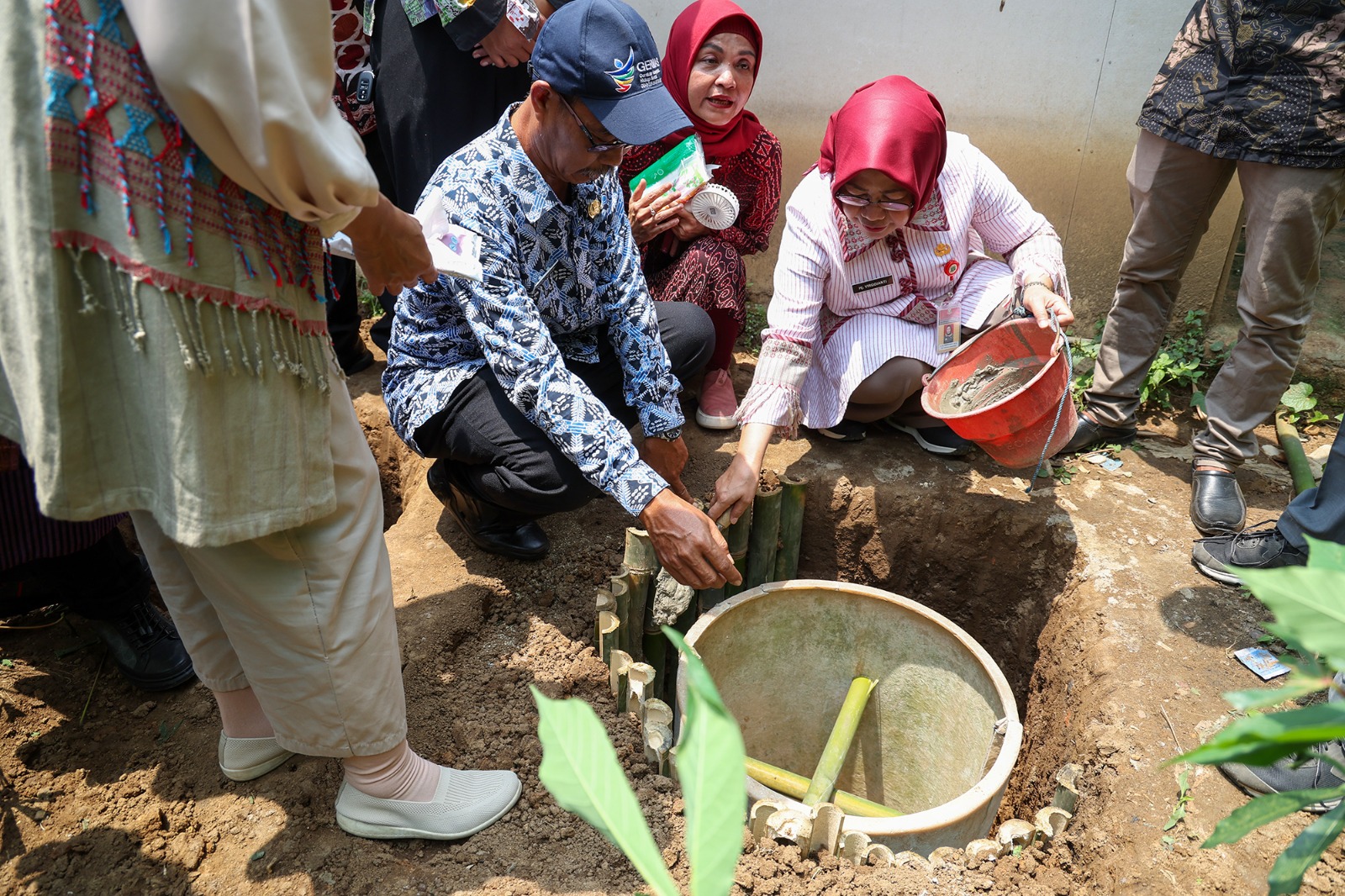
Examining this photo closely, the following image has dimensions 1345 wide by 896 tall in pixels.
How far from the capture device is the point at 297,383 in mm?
1263

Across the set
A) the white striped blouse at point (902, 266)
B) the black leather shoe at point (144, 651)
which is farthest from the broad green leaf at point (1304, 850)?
the black leather shoe at point (144, 651)

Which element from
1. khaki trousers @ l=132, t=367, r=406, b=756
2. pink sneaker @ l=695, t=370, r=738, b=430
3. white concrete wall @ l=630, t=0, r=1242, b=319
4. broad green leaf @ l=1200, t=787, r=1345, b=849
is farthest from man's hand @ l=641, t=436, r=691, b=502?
white concrete wall @ l=630, t=0, r=1242, b=319

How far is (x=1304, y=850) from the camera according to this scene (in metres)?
0.64

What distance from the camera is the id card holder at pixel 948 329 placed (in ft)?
9.32

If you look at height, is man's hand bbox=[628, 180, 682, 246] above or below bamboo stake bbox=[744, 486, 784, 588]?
above

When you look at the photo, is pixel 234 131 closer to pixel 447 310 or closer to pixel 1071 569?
pixel 447 310

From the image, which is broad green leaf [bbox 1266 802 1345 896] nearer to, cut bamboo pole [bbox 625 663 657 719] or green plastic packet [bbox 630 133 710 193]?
cut bamboo pole [bbox 625 663 657 719]

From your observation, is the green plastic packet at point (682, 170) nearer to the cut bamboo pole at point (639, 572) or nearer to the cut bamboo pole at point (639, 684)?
the cut bamboo pole at point (639, 572)

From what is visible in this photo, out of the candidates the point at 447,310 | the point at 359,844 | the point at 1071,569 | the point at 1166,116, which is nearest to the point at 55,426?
the point at 359,844

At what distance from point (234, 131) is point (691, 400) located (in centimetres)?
230

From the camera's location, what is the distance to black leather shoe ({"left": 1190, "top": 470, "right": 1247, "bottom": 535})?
2672mm

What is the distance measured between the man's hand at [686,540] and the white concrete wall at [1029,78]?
2.55 m

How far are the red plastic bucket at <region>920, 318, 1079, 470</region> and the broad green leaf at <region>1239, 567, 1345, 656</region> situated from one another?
66.4 inches

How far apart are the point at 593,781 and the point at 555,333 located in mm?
1922
